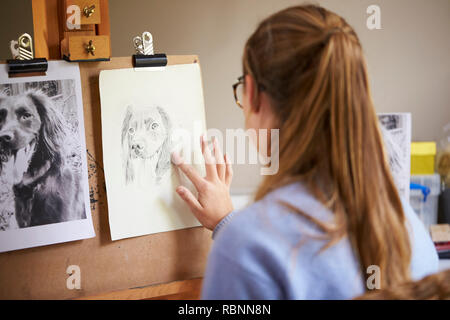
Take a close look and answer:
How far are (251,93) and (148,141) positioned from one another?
368 millimetres

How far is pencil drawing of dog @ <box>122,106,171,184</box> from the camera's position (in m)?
0.99

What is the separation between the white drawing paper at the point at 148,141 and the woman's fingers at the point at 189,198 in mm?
24

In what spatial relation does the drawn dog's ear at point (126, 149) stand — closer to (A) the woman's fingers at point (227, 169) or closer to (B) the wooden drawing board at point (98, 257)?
(B) the wooden drawing board at point (98, 257)

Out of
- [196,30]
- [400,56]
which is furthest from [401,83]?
[196,30]

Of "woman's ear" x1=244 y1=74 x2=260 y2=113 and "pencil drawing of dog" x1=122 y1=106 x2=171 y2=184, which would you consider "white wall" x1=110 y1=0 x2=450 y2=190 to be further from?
"woman's ear" x1=244 y1=74 x2=260 y2=113

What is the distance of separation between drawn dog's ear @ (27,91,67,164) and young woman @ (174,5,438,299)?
44 cm

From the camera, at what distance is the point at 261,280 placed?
0.54m

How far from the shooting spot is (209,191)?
100 centimetres

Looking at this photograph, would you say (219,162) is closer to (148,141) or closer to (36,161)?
(148,141)

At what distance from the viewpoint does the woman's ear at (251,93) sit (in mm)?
692

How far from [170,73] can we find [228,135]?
2.13 feet

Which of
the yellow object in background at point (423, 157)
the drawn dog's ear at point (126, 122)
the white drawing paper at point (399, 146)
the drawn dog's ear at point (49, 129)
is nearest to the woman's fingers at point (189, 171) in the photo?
the drawn dog's ear at point (126, 122)

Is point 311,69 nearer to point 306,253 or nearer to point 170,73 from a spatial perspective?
point 306,253

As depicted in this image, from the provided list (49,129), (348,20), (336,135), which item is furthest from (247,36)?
(336,135)
